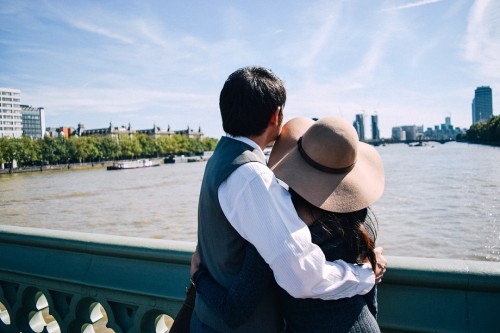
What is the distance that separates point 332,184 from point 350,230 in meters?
0.15

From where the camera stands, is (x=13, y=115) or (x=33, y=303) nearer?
(x=33, y=303)

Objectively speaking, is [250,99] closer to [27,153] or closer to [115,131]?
[27,153]

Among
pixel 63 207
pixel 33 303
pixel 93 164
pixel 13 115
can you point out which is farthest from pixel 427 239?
pixel 13 115

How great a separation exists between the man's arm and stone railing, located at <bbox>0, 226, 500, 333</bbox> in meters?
0.38

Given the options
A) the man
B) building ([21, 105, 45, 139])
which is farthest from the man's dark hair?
building ([21, 105, 45, 139])

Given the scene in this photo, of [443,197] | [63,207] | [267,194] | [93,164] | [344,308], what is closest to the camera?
[267,194]

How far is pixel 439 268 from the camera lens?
147 cm

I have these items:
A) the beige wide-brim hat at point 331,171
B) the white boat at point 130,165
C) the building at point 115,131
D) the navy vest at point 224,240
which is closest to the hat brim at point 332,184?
the beige wide-brim hat at point 331,171

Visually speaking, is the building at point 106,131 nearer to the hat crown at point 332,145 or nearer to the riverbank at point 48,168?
the riverbank at point 48,168

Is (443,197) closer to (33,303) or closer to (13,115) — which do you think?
(33,303)

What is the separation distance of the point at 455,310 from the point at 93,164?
89541 mm

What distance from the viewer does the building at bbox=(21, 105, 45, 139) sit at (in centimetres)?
15088

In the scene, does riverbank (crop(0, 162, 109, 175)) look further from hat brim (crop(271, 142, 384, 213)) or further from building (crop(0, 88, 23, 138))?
hat brim (crop(271, 142, 384, 213))

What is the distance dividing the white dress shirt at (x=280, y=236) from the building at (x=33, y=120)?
16475cm
